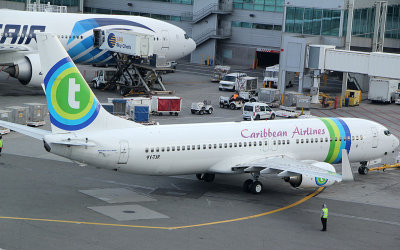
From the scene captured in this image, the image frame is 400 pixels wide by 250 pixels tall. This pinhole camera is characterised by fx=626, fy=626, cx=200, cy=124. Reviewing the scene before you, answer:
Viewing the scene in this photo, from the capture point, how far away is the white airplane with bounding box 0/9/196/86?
69.2m

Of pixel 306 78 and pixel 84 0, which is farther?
pixel 84 0

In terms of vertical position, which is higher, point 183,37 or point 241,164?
point 183,37

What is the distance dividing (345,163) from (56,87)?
16.4 metres

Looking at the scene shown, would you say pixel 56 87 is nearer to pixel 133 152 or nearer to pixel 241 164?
pixel 133 152

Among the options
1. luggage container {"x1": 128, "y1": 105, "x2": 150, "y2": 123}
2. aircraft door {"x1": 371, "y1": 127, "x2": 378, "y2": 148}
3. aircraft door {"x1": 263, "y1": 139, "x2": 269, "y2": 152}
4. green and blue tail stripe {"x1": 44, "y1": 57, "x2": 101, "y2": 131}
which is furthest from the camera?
luggage container {"x1": 128, "y1": 105, "x2": 150, "y2": 123}

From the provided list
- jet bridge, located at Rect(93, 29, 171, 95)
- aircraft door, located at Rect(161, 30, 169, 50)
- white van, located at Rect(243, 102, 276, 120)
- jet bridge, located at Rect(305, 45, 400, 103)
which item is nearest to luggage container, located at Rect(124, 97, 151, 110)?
white van, located at Rect(243, 102, 276, 120)

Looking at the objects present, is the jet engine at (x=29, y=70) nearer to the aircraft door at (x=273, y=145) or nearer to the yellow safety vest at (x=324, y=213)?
the aircraft door at (x=273, y=145)

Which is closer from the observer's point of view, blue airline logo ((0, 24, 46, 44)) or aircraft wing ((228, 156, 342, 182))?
aircraft wing ((228, 156, 342, 182))

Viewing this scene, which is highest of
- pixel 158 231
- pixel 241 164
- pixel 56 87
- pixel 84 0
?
pixel 84 0

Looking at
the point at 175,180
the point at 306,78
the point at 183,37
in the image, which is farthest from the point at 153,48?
the point at 175,180

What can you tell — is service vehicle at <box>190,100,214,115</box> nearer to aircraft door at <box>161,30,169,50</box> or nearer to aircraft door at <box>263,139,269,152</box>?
aircraft door at <box>161,30,169,50</box>

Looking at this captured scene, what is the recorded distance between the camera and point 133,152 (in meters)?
35.3

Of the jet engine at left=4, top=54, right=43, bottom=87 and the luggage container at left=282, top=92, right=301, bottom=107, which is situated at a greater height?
the jet engine at left=4, top=54, right=43, bottom=87

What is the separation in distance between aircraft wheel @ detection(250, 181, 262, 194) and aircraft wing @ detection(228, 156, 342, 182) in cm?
86
